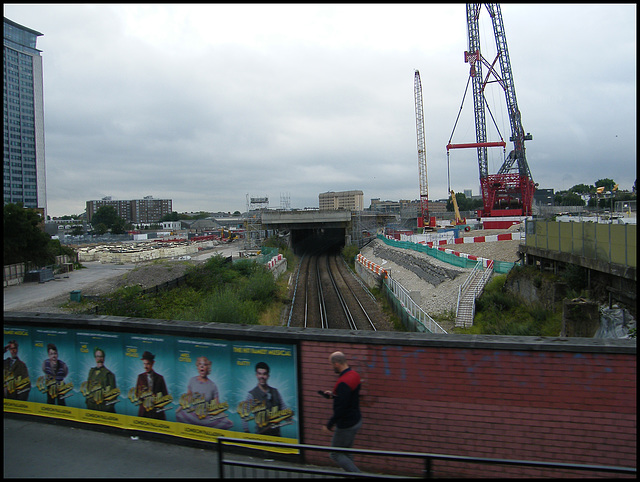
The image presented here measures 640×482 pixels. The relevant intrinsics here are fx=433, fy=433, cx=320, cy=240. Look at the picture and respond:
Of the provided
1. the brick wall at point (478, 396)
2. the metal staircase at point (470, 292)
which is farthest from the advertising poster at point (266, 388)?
the metal staircase at point (470, 292)

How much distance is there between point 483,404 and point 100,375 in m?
4.10

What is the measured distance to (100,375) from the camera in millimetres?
4938

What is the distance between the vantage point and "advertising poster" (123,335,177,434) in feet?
15.2

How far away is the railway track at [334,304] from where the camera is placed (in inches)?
752

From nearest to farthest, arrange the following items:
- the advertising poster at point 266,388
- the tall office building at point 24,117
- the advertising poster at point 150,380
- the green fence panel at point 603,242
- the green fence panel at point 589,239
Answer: the advertising poster at point 266,388, the advertising poster at point 150,380, the green fence panel at point 603,242, the green fence panel at point 589,239, the tall office building at point 24,117

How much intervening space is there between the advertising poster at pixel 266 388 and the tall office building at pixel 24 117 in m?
88.2

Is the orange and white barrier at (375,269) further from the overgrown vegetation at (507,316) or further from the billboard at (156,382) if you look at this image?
the billboard at (156,382)

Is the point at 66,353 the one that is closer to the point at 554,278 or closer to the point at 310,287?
the point at 554,278

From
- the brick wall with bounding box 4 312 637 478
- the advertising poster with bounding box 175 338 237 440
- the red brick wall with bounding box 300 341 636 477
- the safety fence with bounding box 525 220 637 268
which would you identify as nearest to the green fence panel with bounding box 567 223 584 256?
the safety fence with bounding box 525 220 637 268

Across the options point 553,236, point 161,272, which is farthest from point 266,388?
point 161,272

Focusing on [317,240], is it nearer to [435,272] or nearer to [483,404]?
[435,272]

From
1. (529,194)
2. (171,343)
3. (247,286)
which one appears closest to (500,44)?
(529,194)

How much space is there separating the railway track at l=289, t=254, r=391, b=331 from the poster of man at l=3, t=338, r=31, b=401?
13.6 meters

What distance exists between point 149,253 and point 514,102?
5223 cm
